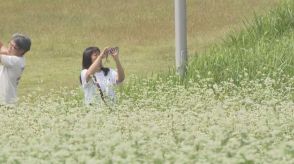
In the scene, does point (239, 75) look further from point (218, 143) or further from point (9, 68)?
point (218, 143)

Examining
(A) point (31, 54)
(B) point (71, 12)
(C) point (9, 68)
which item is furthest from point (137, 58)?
(C) point (9, 68)

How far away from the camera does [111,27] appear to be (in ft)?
76.0

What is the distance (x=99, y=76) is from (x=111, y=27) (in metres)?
13.0

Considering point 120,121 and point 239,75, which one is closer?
point 120,121

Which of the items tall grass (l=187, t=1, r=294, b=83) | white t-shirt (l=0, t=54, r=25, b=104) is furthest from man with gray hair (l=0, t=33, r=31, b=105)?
tall grass (l=187, t=1, r=294, b=83)

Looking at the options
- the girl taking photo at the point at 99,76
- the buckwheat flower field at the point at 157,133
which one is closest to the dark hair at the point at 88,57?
the girl taking photo at the point at 99,76

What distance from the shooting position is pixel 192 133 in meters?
7.60

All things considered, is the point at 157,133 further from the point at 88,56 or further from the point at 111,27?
the point at 111,27

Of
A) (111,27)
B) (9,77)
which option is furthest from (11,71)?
(111,27)

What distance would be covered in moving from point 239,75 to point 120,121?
3312 mm

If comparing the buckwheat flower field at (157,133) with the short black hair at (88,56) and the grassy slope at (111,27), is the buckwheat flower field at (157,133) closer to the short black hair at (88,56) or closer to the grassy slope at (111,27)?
the short black hair at (88,56)

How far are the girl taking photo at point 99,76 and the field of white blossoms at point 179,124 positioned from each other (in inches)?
10.8

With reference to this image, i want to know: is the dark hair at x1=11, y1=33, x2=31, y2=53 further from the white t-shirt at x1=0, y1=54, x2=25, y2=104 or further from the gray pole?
the gray pole

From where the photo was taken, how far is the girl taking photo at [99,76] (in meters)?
10.1
